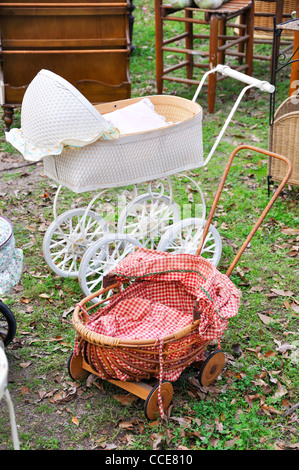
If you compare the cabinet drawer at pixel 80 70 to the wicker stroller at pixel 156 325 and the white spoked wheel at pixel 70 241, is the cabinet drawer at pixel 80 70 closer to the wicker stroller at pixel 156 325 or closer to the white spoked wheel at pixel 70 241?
the white spoked wheel at pixel 70 241

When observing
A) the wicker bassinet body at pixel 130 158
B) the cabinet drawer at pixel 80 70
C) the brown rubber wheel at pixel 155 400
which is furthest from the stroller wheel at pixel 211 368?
the cabinet drawer at pixel 80 70

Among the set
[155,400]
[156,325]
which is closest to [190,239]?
[156,325]

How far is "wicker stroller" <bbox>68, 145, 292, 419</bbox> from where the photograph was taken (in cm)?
286

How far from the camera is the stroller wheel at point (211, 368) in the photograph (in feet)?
10.2

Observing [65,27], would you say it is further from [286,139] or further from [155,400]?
[155,400]

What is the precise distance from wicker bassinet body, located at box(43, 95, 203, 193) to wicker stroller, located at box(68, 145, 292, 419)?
0.49 meters

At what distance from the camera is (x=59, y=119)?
332 cm

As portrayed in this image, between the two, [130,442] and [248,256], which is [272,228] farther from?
[130,442]

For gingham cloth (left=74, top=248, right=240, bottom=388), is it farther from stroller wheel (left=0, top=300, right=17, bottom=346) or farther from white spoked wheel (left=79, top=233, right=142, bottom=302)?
stroller wheel (left=0, top=300, right=17, bottom=346)

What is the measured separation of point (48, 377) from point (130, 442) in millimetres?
670

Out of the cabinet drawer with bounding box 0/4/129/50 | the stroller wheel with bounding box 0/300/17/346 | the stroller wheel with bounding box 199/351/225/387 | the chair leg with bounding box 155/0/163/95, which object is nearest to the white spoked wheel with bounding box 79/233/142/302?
the stroller wheel with bounding box 0/300/17/346

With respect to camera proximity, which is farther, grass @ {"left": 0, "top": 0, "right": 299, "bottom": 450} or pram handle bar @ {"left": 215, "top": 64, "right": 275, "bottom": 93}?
pram handle bar @ {"left": 215, "top": 64, "right": 275, "bottom": 93}

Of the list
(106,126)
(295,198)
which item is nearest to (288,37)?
(295,198)

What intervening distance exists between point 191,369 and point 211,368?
182 millimetres
